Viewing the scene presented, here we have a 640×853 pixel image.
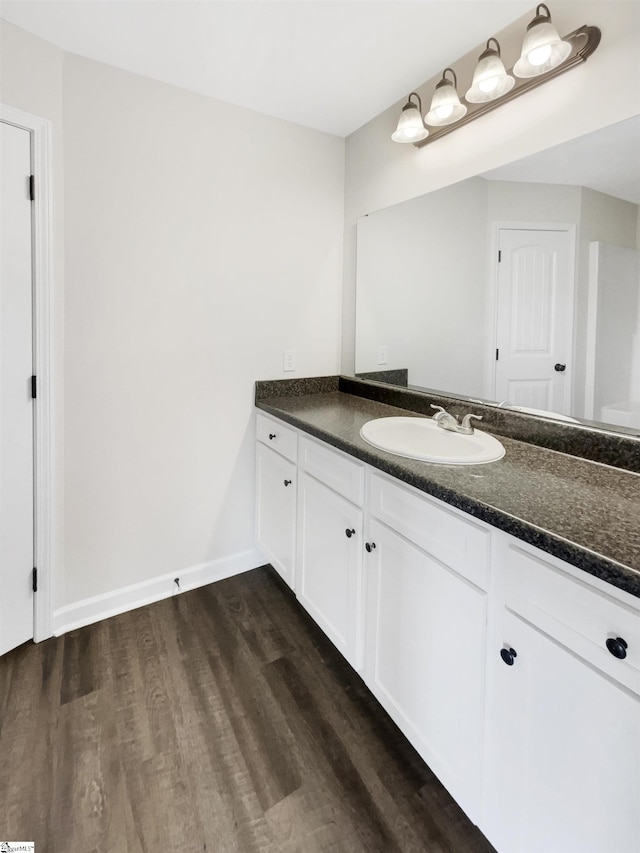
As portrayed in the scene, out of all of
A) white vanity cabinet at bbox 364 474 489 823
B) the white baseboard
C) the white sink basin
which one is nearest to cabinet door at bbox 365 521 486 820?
white vanity cabinet at bbox 364 474 489 823

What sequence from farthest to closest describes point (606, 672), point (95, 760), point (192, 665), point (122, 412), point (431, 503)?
point (122, 412) < point (192, 665) < point (95, 760) < point (431, 503) < point (606, 672)

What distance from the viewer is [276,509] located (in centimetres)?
206

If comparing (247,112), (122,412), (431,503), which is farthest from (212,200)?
(431,503)

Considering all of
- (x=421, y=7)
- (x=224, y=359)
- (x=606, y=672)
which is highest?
(x=421, y=7)

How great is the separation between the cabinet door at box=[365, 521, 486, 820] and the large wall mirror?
681 mm

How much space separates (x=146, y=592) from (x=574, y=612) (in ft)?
5.96

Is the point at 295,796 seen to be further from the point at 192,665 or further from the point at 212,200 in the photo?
the point at 212,200

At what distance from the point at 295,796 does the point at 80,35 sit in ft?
8.10

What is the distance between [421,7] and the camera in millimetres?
1404

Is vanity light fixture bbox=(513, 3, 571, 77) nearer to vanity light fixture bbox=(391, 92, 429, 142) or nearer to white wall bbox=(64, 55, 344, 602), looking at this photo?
vanity light fixture bbox=(391, 92, 429, 142)

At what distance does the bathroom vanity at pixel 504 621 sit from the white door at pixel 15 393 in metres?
1.08

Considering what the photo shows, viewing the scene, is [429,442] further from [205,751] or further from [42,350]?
[42,350]

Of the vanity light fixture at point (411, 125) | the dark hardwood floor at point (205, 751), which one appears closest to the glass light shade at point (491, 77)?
the vanity light fixture at point (411, 125)

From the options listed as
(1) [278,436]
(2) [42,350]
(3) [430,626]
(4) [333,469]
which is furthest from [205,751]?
(2) [42,350]
